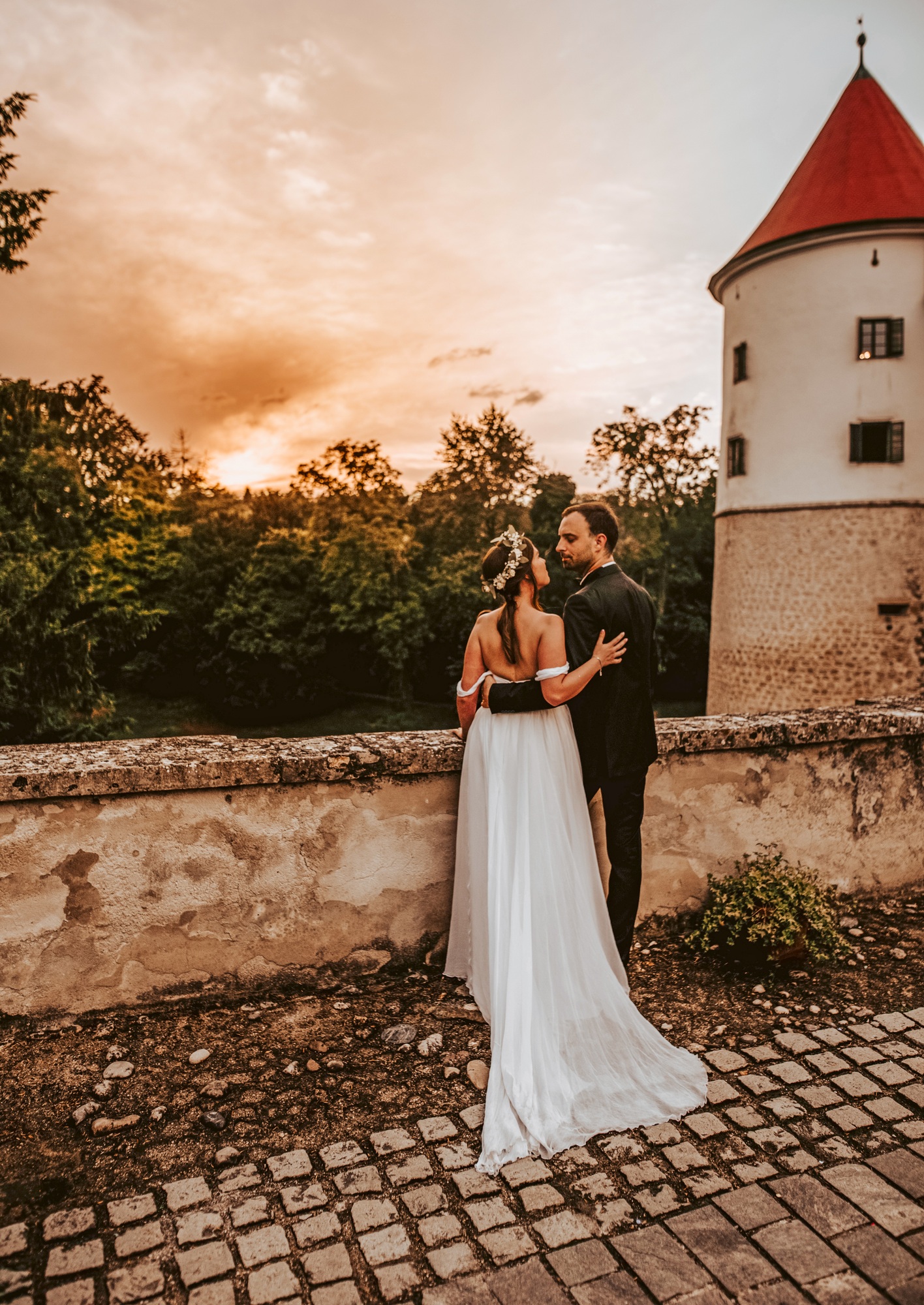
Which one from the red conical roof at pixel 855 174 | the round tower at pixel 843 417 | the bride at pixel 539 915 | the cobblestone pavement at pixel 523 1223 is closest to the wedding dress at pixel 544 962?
the bride at pixel 539 915

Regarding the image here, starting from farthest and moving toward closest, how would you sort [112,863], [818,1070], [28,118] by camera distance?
[28,118]
[112,863]
[818,1070]

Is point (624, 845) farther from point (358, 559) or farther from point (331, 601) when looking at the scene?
point (331, 601)

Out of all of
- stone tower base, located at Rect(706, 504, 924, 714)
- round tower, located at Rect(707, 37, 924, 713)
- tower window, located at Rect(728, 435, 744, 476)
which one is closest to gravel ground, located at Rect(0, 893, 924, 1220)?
round tower, located at Rect(707, 37, 924, 713)

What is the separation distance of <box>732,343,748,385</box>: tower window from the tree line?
8089 mm

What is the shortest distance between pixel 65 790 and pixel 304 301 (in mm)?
22243

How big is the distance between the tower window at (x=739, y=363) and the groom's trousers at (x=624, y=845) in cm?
2120

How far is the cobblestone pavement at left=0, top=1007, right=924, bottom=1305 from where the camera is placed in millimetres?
2148

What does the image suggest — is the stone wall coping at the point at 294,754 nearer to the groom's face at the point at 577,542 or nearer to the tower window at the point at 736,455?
the groom's face at the point at 577,542

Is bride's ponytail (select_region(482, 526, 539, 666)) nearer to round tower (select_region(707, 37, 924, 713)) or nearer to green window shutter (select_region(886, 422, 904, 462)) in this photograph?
round tower (select_region(707, 37, 924, 713))

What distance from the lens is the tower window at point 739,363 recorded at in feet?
72.8

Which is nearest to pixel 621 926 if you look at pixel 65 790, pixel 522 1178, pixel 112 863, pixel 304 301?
pixel 522 1178

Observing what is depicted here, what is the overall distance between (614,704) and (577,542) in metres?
0.76

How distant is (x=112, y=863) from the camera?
3369 mm

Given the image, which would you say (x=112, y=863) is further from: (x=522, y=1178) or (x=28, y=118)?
(x=28, y=118)
